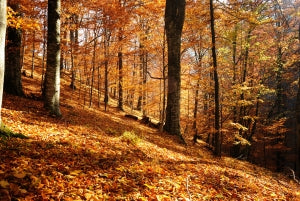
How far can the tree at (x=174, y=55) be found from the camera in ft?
40.2

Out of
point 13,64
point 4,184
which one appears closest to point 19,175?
point 4,184

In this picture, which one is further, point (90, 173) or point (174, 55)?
point (174, 55)

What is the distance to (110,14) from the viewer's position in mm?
14680

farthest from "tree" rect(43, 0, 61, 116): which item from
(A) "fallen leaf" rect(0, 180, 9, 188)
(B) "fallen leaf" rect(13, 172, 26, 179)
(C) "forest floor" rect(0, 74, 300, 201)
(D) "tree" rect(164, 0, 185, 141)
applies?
(D) "tree" rect(164, 0, 185, 141)

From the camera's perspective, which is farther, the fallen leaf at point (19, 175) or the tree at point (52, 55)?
A: the tree at point (52, 55)

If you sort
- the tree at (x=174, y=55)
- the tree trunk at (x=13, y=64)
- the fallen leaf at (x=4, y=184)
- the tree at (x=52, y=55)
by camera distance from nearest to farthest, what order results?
the fallen leaf at (x=4, y=184)
the tree at (x=52, y=55)
the tree trunk at (x=13, y=64)
the tree at (x=174, y=55)

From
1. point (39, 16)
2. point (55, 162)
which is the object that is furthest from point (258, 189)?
point (39, 16)

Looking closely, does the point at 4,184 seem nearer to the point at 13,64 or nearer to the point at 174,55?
the point at 13,64

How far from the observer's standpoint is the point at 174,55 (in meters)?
12.5

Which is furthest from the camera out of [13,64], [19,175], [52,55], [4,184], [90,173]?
[13,64]

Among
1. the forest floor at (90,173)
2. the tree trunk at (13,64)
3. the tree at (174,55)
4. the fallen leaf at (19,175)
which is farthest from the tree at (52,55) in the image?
the tree at (174,55)

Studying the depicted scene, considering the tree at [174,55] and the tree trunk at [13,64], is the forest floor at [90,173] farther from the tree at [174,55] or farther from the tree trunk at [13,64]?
the tree at [174,55]

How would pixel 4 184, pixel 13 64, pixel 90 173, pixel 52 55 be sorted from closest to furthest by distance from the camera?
pixel 4 184 → pixel 90 173 → pixel 52 55 → pixel 13 64

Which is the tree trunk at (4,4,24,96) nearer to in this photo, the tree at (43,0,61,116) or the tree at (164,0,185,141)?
the tree at (43,0,61,116)
